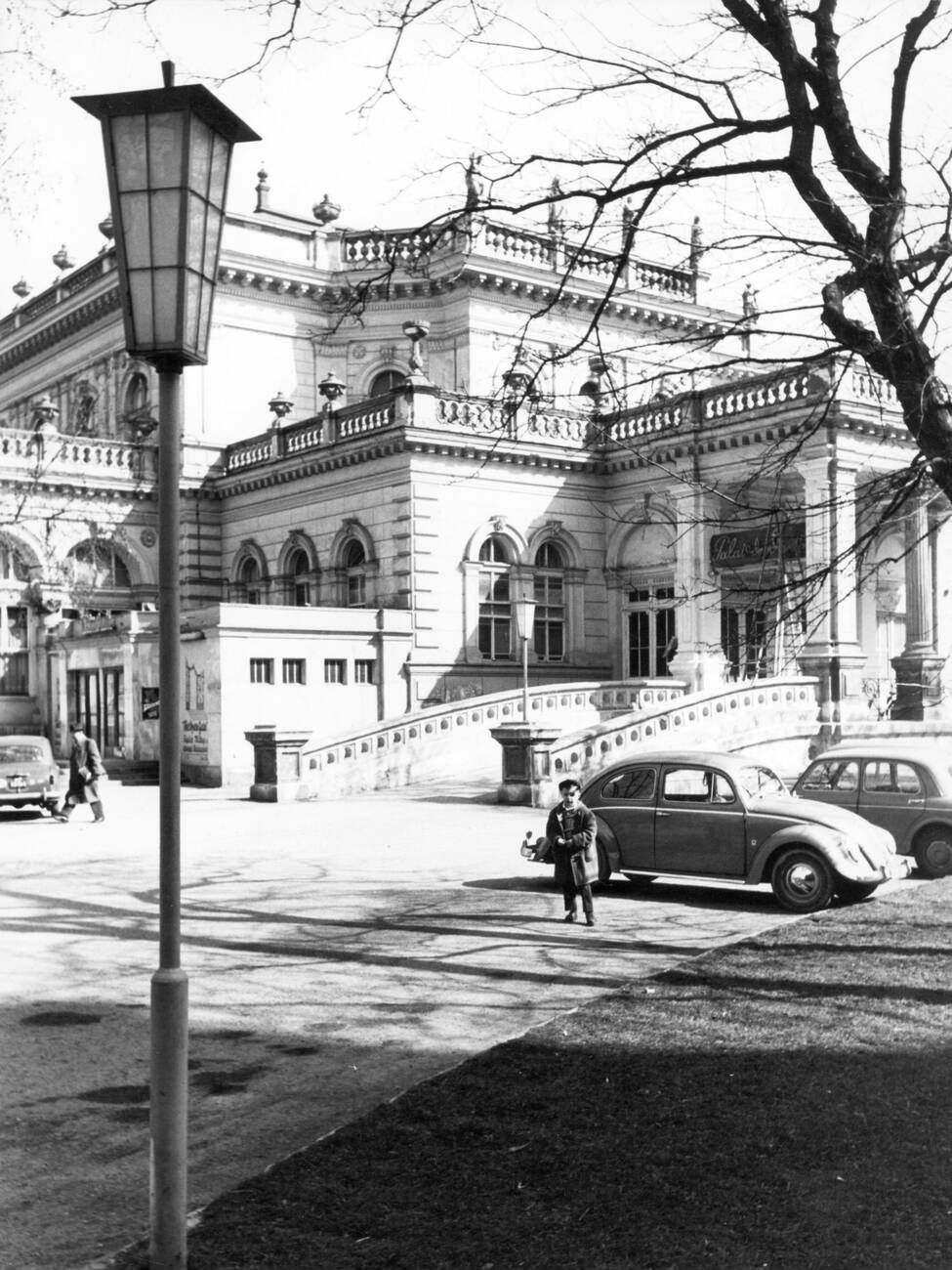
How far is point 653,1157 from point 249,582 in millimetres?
34903

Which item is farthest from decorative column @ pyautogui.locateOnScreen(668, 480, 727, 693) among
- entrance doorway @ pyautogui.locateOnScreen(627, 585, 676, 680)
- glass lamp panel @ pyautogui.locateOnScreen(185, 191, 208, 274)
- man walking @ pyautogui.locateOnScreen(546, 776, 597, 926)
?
glass lamp panel @ pyautogui.locateOnScreen(185, 191, 208, 274)

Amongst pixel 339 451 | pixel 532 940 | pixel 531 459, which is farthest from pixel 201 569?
pixel 532 940

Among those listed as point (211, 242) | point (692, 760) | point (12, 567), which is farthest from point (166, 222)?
point (12, 567)

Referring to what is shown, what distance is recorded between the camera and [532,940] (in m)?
12.3

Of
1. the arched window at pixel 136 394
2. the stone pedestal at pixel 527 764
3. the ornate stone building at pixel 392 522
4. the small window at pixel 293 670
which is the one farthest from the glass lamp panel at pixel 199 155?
the arched window at pixel 136 394

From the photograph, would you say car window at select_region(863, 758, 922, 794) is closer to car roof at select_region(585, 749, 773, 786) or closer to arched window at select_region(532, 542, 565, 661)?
car roof at select_region(585, 749, 773, 786)

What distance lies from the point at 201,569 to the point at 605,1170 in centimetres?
3573

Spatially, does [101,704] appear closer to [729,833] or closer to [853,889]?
[729,833]

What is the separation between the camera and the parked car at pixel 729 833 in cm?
1404

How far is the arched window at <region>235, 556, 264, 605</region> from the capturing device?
39.7 meters

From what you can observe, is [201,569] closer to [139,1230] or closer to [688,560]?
[688,560]

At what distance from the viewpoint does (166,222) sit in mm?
5625

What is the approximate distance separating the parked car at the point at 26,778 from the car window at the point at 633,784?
1282 cm

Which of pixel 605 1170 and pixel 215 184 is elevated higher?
pixel 215 184
